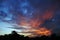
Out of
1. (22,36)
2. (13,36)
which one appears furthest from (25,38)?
(13,36)

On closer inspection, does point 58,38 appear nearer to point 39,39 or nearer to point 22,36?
point 39,39

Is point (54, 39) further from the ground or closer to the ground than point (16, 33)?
closer to the ground

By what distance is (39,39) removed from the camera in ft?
74.2

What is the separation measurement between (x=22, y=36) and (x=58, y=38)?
23.6ft

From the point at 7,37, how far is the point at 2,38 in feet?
4.18

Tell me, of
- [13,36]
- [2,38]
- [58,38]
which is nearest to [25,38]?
[13,36]

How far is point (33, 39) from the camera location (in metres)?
22.0

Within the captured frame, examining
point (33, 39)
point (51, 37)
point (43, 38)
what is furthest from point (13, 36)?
point (51, 37)

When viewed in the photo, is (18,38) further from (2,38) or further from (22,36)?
(2,38)

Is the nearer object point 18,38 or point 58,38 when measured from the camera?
point 58,38

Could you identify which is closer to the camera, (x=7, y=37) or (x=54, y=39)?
(x=54, y=39)

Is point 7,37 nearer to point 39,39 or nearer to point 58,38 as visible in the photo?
point 39,39

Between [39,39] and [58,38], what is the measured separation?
3619mm

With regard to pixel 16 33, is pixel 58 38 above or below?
below
